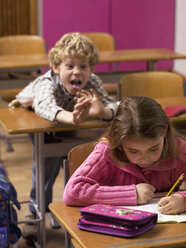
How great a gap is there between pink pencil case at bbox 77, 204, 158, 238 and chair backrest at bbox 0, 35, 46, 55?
3450 millimetres

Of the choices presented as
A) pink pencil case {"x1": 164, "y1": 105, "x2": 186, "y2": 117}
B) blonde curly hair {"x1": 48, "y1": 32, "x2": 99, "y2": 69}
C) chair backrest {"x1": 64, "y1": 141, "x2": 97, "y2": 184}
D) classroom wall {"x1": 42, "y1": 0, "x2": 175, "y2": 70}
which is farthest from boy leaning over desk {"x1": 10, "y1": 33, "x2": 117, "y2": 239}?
classroom wall {"x1": 42, "y1": 0, "x2": 175, "y2": 70}

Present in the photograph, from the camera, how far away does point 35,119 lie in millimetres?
2951

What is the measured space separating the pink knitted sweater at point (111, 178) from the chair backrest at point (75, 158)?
146mm

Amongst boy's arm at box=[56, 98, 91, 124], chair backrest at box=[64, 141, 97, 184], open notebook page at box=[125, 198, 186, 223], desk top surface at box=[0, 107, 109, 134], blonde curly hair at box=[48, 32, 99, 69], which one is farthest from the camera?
blonde curly hair at box=[48, 32, 99, 69]

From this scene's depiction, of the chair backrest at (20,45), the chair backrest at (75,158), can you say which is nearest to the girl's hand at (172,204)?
the chair backrest at (75,158)

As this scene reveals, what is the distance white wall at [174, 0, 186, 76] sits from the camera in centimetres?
689

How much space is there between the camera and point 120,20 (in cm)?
694

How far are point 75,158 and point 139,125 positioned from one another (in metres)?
0.39

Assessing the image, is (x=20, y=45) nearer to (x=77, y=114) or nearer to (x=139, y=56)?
(x=139, y=56)

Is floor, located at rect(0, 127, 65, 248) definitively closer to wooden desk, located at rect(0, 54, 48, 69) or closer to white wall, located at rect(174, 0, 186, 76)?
wooden desk, located at rect(0, 54, 48, 69)

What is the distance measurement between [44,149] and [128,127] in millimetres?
1049

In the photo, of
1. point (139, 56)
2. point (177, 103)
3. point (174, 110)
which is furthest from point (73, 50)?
point (139, 56)

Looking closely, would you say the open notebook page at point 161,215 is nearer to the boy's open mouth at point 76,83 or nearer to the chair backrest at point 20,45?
the boy's open mouth at point 76,83

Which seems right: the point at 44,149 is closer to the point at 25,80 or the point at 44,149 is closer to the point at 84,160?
the point at 84,160
